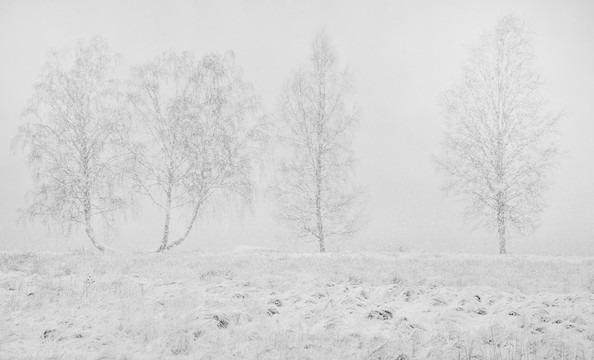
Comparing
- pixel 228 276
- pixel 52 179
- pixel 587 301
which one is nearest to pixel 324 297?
pixel 228 276

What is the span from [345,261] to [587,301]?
6.91 m

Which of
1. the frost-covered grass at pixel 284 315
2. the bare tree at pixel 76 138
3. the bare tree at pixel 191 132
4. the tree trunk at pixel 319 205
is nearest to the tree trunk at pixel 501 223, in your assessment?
the tree trunk at pixel 319 205

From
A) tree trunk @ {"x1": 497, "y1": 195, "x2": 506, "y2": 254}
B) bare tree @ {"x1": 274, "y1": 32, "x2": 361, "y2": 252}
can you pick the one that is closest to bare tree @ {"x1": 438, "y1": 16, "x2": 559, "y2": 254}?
tree trunk @ {"x1": 497, "y1": 195, "x2": 506, "y2": 254}

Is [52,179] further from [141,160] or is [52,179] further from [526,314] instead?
[526,314]

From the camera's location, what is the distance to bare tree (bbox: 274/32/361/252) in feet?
67.2

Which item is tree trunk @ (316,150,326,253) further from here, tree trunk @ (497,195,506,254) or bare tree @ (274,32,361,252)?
tree trunk @ (497,195,506,254)

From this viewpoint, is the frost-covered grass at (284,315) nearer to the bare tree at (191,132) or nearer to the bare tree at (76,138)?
the bare tree at (76,138)

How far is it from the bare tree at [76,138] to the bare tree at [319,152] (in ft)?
26.5

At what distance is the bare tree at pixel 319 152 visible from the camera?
67.2 ft

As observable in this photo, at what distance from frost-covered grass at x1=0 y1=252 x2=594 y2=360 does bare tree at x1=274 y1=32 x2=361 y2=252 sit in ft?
34.7

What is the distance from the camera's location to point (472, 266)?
39.9 feet

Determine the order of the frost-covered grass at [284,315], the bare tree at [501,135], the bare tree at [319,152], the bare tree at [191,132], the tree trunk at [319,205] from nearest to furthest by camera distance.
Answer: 1. the frost-covered grass at [284,315]
2. the bare tree at [501,135]
3. the bare tree at [191,132]
4. the tree trunk at [319,205]
5. the bare tree at [319,152]

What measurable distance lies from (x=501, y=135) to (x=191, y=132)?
14.9m

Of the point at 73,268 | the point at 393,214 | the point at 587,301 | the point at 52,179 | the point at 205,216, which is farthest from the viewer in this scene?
the point at 393,214
